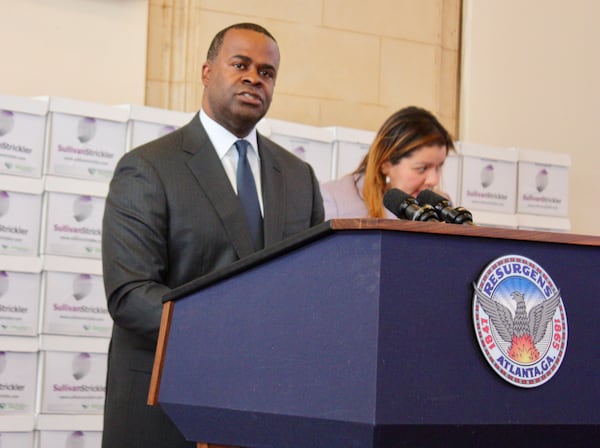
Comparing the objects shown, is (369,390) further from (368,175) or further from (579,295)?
(368,175)

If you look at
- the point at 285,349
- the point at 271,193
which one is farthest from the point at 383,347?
the point at 271,193

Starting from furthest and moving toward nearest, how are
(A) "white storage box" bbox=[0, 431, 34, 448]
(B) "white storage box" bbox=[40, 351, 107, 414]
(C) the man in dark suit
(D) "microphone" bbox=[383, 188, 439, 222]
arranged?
1. (B) "white storage box" bbox=[40, 351, 107, 414]
2. (A) "white storage box" bbox=[0, 431, 34, 448]
3. (C) the man in dark suit
4. (D) "microphone" bbox=[383, 188, 439, 222]

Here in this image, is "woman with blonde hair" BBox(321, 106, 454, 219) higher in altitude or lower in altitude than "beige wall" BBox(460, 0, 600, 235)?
lower

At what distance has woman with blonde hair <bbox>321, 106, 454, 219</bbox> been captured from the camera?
357 centimetres

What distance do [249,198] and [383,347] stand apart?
972 mm

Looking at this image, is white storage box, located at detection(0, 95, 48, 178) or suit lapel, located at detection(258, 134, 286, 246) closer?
suit lapel, located at detection(258, 134, 286, 246)

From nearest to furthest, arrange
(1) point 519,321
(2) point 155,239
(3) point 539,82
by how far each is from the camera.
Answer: (1) point 519,321 < (2) point 155,239 < (3) point 539,82

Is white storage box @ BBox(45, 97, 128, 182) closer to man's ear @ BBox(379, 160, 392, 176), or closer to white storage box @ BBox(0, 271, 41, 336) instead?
white storage box @ BBox(0, 271, 41, 336)

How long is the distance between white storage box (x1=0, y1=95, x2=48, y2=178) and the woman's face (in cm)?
166

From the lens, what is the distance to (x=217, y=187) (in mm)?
2473

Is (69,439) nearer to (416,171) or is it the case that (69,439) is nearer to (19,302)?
(19,302)

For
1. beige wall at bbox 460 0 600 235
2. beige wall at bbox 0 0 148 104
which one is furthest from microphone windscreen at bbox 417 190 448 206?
beige wall at bbox 460 0 600 235

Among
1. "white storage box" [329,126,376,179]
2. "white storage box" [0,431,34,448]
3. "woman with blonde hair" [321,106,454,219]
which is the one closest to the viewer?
"woman with blonde hair" [321,106,454,219]

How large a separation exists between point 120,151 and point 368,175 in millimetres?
1549
